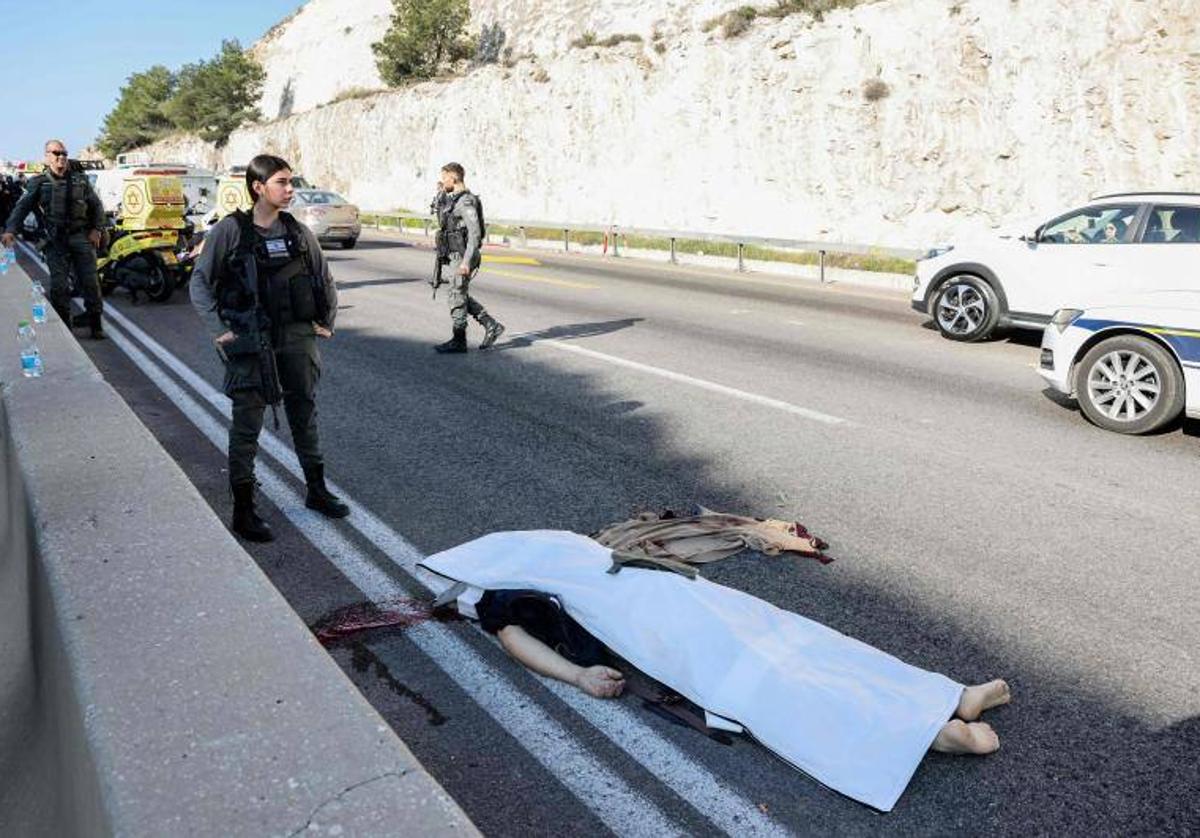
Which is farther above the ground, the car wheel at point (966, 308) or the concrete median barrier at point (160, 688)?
the car wheel at point (966, 308)

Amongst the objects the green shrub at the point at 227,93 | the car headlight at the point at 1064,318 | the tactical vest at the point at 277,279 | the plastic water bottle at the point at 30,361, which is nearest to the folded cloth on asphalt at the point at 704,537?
the tactical vest at the point at 277,279

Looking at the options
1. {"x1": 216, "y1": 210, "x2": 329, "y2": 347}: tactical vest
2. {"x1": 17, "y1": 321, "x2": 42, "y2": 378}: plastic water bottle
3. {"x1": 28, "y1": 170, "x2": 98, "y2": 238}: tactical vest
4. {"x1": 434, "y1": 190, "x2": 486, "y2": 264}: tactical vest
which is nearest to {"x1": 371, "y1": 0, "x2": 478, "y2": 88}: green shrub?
{"x1": 28, "y1": 170, "x2": 98, "y2": 238}: tactical vest

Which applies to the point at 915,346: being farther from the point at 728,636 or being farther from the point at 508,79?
the point at 508,79

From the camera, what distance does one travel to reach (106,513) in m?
3.92

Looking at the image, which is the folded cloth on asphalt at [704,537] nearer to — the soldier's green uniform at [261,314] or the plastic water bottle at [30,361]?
the soldier's green uniform at [261,314]

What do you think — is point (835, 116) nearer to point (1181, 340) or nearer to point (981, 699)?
point (1181, 340)

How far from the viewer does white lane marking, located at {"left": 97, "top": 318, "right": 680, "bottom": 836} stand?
2.87 metres

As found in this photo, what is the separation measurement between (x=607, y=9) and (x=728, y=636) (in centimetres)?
4541

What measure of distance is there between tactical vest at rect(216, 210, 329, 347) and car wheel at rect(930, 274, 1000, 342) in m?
9.09

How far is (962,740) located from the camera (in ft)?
10.3

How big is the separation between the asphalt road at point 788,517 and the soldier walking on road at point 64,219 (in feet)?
3.36

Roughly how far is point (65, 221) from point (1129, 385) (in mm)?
11101

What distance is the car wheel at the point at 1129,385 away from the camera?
23.4 ft

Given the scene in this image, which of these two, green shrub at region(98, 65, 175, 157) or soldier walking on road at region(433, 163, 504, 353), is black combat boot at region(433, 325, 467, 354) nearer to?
soldier walking on road at region(433, 163, 504, 353)
